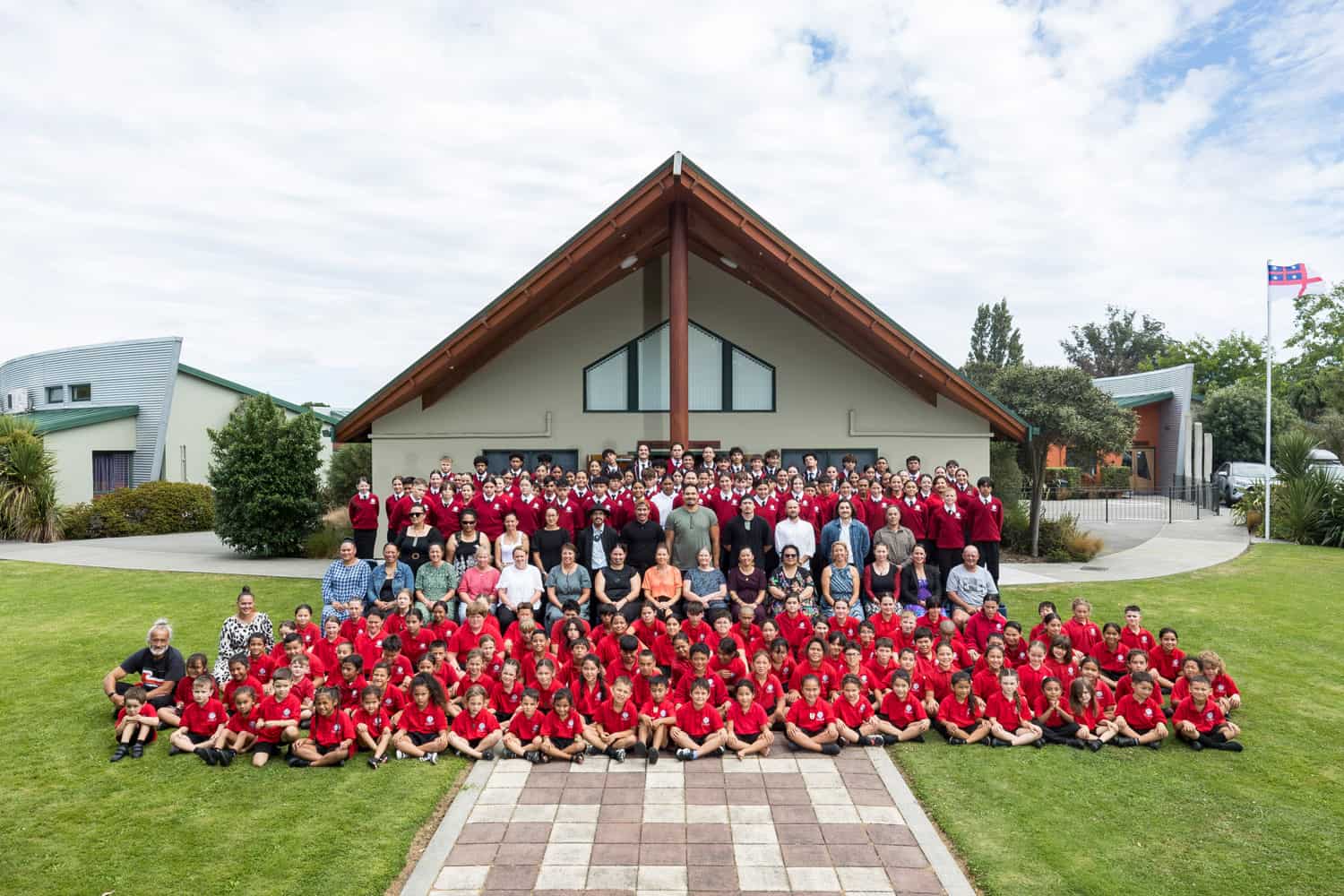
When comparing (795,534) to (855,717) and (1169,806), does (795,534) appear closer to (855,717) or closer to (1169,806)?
(855,717)

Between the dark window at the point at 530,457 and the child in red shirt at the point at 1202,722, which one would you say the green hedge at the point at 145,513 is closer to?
the dark window at the point at 530,457

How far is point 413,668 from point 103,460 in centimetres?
2451

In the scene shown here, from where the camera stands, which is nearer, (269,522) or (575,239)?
(575,239)

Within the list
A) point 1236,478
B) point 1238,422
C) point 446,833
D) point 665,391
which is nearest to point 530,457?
point 665,391

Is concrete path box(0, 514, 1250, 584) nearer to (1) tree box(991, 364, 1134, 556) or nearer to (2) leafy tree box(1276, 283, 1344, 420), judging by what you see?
(1) tree box(991, 364, 1134, 556)

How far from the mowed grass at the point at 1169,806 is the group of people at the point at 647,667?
38 centimetres

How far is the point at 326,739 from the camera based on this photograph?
21.5ft

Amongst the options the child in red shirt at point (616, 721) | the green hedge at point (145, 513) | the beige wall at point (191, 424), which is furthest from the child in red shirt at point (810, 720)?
the beige wall at point (191, 424)

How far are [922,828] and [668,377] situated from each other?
10.3 meters

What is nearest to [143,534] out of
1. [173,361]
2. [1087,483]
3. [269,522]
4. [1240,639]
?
[173,361]

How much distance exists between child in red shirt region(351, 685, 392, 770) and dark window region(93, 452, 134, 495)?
79.0 feet

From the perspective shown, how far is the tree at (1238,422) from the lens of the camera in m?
34.6

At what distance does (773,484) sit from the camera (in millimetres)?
10141

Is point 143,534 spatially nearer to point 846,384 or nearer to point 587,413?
point 587,413
